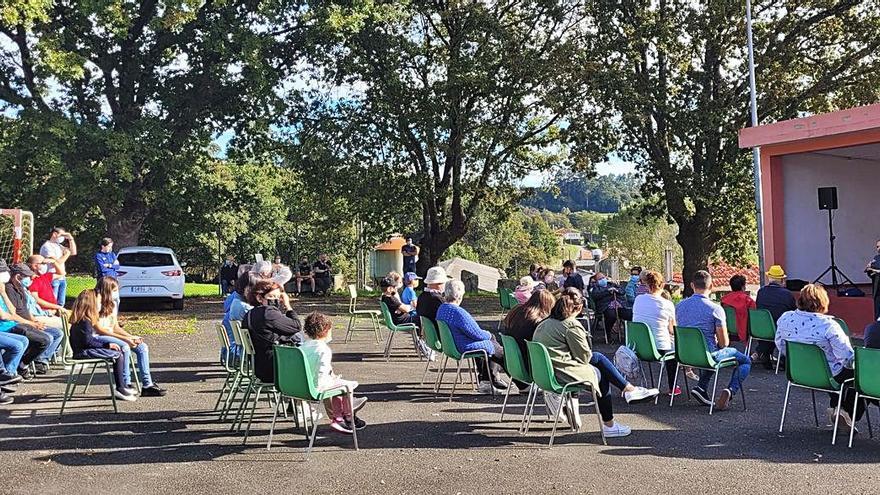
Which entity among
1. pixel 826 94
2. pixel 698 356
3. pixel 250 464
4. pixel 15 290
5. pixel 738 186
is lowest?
pixel 250 464

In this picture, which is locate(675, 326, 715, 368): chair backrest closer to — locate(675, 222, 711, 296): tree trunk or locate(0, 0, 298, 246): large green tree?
locate(0, 0, 298, 246): large green tree

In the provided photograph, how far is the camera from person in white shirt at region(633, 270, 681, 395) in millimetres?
8086

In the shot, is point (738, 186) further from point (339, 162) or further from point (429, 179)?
point (339, 162)

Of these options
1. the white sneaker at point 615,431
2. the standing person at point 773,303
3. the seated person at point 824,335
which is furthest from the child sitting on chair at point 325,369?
the standing person at point 773,303

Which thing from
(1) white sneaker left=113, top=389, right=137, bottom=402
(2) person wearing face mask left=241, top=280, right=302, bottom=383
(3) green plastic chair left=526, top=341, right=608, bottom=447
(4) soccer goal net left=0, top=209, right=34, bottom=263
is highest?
(4) soccer goal net left=0, top=209, right=34, bottom=263

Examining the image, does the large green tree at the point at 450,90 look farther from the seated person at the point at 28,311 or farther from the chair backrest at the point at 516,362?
the chair backrest at the point at 516,362

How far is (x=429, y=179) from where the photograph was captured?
23.7m

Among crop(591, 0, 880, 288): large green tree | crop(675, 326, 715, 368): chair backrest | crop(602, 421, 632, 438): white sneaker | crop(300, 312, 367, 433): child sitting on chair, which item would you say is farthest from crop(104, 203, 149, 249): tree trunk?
crop(602, 421, 632, 438): white sneaker

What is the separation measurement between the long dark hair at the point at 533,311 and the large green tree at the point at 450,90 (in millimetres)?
14634

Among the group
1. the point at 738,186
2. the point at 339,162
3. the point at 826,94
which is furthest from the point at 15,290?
the point at 826,94

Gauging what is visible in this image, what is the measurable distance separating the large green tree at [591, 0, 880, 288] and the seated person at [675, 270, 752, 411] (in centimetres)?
1372

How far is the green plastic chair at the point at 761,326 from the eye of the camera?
968 cm

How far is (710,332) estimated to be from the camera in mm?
7812

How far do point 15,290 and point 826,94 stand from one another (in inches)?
754
